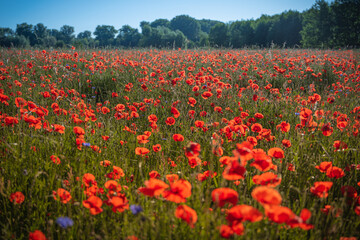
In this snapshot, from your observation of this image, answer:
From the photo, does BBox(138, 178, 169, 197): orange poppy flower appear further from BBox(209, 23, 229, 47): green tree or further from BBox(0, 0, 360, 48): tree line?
BBox(209, 23, 229, 47): green tree

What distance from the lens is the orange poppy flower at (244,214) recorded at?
711 millimetres

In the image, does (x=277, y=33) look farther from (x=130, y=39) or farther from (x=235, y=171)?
(x=130, y=39)

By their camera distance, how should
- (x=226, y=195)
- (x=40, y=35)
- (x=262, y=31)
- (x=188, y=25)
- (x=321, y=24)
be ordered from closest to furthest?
(x=226, y=195) → (x=321, y=24) → (x=40, y=35) → (x=262, y=31) → (x=188, y=25)

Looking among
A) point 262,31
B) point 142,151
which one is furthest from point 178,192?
point 262,31

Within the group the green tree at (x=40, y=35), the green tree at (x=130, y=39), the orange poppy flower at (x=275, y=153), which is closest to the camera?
the orange poppy flower at (x=275, y=153)

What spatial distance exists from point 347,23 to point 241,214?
3701cm

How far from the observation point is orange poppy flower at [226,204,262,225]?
71 centimetres

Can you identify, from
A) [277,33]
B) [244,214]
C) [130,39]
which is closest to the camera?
[244,214]

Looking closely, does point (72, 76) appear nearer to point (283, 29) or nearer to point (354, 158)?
point (354, 158)

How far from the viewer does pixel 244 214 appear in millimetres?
718

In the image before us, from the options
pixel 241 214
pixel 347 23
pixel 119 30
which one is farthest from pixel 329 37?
pixel 119 30

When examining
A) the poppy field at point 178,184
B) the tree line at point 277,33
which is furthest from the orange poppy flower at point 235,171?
the tree line at point 277,33

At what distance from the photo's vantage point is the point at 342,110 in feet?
10.4

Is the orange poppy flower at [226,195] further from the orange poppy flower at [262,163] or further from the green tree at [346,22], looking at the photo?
the green tree at [346,22]
